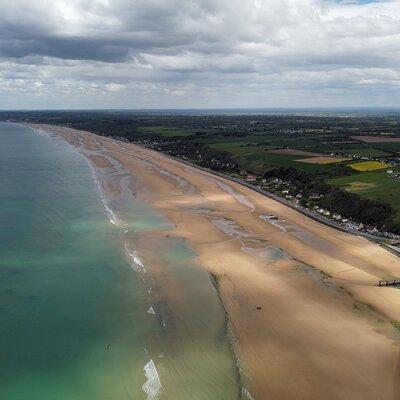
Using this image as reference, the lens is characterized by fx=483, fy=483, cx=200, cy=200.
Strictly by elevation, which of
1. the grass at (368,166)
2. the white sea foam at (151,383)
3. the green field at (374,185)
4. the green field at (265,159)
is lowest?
the green field at (265,159)

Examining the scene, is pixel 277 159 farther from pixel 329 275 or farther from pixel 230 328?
pixel 230 328

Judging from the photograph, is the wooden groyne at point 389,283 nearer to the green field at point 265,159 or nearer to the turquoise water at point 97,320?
the turquoise water at point 97,320

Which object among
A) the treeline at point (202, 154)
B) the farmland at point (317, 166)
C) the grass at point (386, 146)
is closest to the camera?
the farmland at point (317, 166)


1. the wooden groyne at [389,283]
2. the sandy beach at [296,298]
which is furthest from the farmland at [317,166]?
the wooden groyne at [389,283]

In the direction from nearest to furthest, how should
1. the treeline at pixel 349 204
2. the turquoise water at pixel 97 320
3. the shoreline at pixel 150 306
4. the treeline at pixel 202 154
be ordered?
the shoreline at pixel 150 306 → the turquoise water at pixel 97 320 → the treeline at pixel 349 204 → the treeline at pixel 202 154

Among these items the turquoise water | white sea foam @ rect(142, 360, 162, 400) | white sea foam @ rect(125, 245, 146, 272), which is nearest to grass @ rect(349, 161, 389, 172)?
the turquoise water

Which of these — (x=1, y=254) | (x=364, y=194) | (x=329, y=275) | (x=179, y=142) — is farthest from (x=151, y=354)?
(x=179, y=142)
